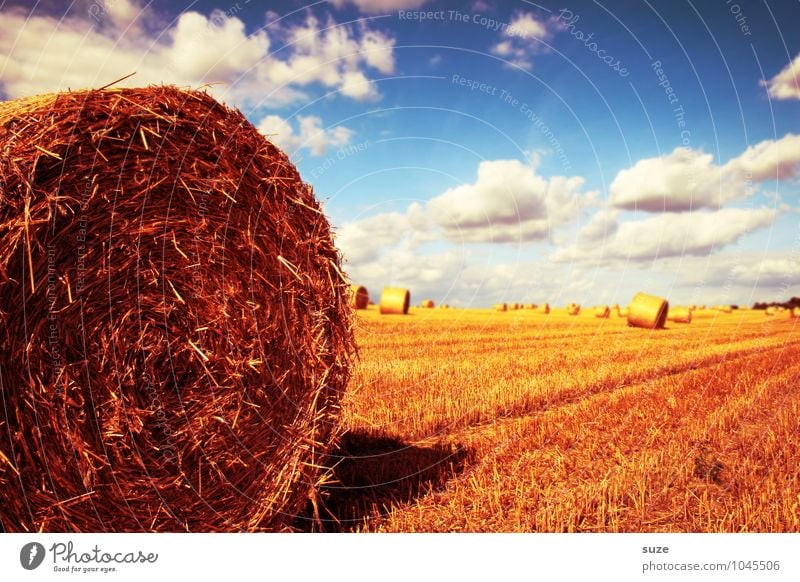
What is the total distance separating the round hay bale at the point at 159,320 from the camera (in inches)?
120

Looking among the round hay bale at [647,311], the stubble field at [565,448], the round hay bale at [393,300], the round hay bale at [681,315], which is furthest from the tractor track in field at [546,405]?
the round hay bale at [681,315]

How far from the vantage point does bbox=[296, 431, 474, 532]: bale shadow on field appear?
12.1 ft

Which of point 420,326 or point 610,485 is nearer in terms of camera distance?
point 610,485

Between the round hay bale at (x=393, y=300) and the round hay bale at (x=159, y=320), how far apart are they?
15.0 meters

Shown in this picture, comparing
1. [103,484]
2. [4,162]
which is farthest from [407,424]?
[4,162]

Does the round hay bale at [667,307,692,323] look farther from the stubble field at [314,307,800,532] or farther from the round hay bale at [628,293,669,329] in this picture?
the stubble field at [314,307,800,532]

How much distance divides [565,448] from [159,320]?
126 inches

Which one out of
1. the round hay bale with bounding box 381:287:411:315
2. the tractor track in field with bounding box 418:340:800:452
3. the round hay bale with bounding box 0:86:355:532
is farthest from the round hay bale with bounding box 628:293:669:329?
the round hay bale with bounding box 0:86:355:532

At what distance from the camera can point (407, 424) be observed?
5.46m

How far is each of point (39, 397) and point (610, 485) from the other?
11.1ft

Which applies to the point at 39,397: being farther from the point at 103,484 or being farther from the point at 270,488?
the point at 270,488

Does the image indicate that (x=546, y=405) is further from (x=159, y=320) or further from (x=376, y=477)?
(x=159, y=320)

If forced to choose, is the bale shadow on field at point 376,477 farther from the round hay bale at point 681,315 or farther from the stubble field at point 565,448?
the round hay bale at point 681,315
